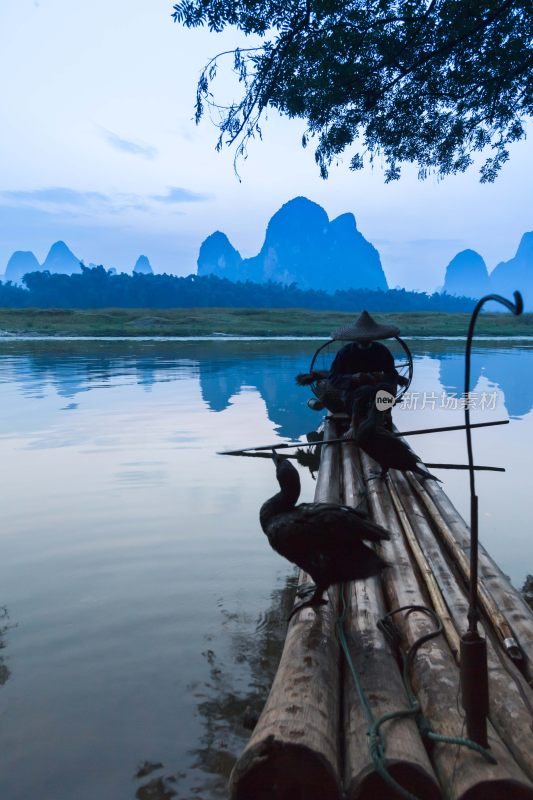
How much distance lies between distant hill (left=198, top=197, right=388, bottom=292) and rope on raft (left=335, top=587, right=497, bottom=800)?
572ft

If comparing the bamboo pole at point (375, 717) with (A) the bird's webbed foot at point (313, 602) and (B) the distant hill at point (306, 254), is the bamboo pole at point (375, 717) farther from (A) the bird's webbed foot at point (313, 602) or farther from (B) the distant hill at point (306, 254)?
(B) the distant hill at point (306, 254)

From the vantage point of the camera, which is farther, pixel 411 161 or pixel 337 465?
pixel 411 161

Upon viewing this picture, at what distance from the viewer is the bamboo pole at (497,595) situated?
120 inches

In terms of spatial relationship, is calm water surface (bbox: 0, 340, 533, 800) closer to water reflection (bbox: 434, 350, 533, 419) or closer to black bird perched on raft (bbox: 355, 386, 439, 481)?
black bird perched on raft (bbox: 355, 386, 439, 481)

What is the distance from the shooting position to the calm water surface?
3.24 meters

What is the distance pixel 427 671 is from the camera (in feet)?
8.84

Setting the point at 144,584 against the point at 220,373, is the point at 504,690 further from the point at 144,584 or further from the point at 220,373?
the point at 220,373

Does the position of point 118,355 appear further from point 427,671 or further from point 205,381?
point 427,671

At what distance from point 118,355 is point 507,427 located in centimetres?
2207

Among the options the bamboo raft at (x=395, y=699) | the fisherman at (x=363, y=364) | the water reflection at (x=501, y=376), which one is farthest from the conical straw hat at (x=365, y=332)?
the water reflection at (x=501, y=376)

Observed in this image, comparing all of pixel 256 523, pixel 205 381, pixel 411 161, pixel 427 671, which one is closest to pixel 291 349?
pixel 205 381

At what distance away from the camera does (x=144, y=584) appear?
17.0 ft

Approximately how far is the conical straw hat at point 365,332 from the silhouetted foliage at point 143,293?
7706 centimetres

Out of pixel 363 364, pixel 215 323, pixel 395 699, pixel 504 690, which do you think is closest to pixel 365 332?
pixel 363 364
